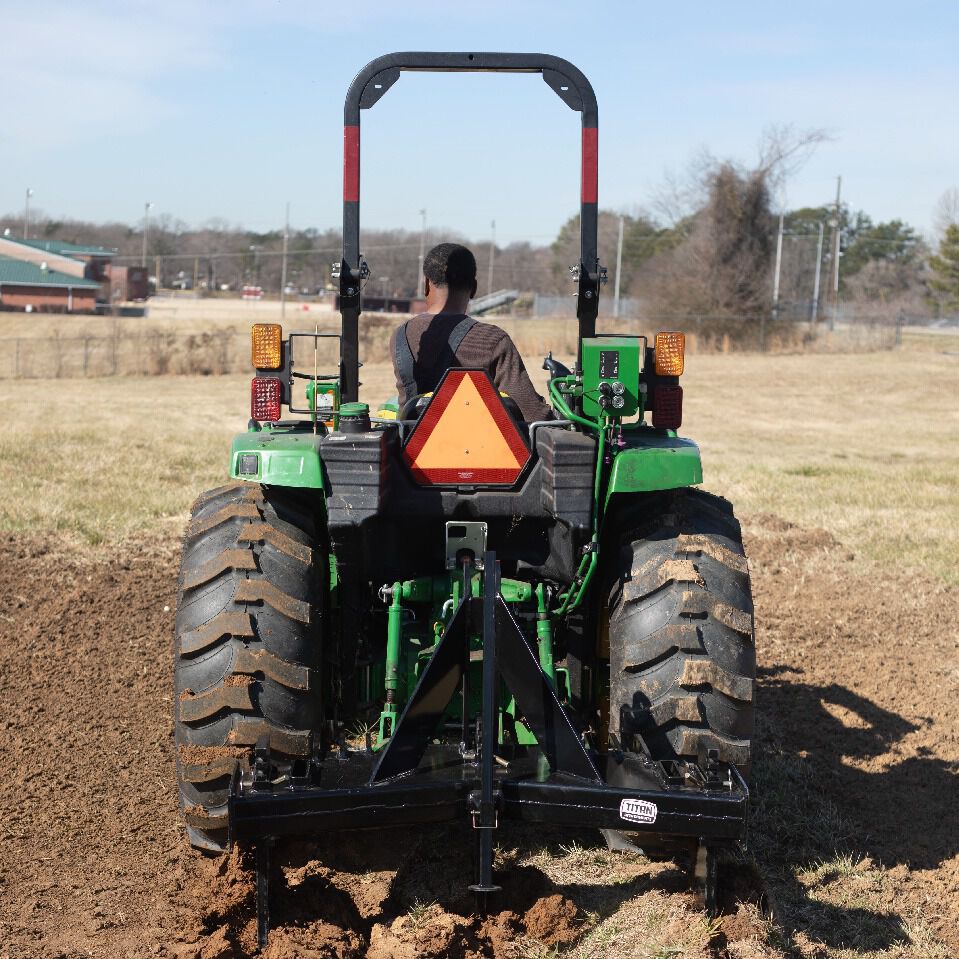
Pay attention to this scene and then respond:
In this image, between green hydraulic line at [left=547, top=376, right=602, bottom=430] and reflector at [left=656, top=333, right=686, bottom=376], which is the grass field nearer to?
reflector at [left=656, top=333, right=686, bottom=376]

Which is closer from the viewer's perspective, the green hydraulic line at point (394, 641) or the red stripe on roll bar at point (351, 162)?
the green hydraulic line at point (394, 641)

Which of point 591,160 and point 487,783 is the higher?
point 591,160

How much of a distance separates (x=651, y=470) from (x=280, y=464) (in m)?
1.20

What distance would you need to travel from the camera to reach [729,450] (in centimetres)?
1734

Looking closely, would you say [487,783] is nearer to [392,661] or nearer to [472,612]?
[472,612]

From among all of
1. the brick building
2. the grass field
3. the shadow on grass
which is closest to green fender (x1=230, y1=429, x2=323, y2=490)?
the shadow on grass

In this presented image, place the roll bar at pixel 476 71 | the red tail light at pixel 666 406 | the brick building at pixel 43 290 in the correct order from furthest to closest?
the brick building at pixel 43 290
the roll bar at pixel 476 71
the red tail light at pixel 666 406

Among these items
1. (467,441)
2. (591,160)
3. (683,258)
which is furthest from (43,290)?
(467,441)

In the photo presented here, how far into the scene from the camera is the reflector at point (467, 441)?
4.18 meters

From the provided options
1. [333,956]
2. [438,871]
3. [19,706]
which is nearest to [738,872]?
[438,871]

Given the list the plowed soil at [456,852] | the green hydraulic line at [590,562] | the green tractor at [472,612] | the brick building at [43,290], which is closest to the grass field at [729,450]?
the plowed soil at [456,852]

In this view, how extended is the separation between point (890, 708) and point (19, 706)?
4.42 m

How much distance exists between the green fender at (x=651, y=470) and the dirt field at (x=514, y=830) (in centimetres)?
127

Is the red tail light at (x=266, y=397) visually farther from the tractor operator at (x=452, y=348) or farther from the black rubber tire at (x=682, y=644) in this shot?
the black rubber tire at (x=682, y=644)
